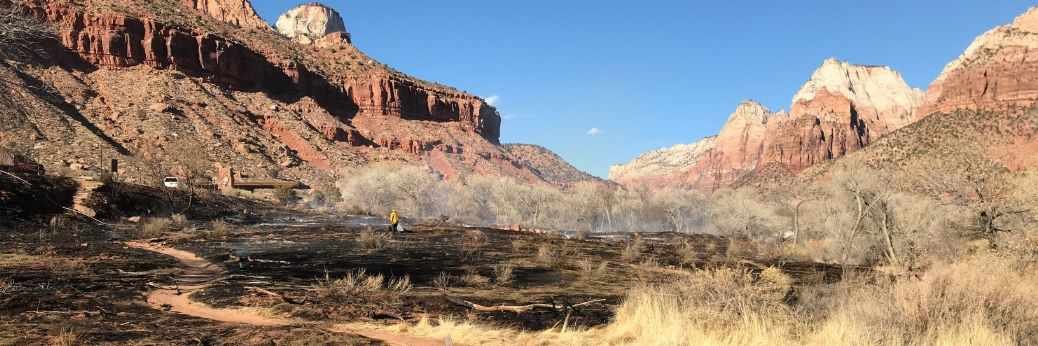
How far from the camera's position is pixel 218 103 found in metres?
68.3

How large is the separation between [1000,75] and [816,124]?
57.5 metres

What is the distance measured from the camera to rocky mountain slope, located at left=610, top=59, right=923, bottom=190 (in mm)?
140500

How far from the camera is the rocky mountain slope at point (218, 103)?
49.6 meters

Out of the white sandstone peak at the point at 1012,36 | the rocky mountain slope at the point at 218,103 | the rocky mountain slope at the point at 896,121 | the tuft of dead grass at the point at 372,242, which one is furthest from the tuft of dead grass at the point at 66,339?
the white sandstone peak at the point at 1012,36

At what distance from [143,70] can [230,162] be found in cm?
2130

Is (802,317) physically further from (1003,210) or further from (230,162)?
(230,162)

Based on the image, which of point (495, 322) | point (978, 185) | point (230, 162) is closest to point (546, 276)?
point (495, 322)

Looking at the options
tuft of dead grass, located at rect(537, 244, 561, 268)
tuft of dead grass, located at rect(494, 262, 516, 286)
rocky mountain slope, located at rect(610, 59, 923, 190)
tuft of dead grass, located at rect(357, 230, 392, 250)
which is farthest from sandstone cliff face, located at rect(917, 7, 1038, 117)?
tuft of dead grass, located at rect(494, 262, 516, 286)

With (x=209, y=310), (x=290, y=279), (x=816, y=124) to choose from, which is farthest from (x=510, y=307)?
(x=816, y=124)

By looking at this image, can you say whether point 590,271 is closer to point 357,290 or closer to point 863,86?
point 357,290

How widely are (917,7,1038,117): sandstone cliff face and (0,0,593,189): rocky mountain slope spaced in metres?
64.2

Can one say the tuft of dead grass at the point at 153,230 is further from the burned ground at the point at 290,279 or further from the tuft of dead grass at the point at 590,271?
the tuft of dead grass at the point at 590,271

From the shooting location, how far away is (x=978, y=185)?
20.5 meters

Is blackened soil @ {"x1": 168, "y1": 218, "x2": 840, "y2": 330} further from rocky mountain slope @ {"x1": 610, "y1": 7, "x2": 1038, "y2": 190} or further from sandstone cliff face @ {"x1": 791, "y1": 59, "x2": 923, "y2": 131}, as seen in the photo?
sandstone cliff face @ {"x1": 791, "y1": 59, "x2": 923, "y2": 131}
